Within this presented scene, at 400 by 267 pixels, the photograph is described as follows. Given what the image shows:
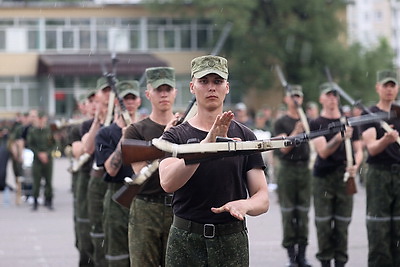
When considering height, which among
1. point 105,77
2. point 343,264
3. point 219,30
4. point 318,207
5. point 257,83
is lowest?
point 343,264

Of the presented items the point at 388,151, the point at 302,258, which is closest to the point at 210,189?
the point at 388,151

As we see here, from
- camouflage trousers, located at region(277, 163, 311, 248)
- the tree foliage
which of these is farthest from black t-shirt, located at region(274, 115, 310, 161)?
the tree foliage

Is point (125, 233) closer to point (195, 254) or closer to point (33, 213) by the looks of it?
point (195, 254)

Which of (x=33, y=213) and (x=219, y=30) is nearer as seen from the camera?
(x=33, y=213)

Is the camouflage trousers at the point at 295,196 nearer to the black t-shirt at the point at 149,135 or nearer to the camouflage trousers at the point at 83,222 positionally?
the camouflage trousers at the point at 83,222

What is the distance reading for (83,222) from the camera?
11094 mm

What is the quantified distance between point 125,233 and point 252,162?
3.36 m

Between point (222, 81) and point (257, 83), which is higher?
point (257, 83)

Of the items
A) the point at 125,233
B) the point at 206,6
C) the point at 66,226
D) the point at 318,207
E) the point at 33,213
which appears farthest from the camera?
the point at 206,6

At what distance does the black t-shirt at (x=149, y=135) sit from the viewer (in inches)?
305

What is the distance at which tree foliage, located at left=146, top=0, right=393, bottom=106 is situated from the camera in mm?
51500

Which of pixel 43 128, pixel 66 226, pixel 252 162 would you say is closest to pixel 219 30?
pixel 43 128

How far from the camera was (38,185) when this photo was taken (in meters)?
20.0

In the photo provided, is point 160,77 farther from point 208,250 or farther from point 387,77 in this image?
point 387,77
